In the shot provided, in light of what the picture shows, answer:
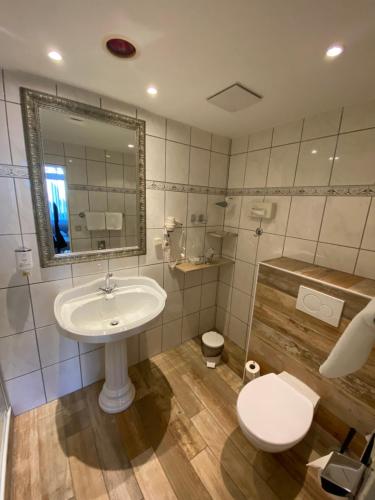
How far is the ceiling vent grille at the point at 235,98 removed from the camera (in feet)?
3.82

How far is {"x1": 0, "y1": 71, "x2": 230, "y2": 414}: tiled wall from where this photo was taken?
3.81 feet

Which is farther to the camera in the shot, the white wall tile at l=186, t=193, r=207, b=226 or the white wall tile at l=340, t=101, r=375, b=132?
the white wall tile at l=186, t=193, r=207, b=226

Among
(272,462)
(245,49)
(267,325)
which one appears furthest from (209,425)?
(245,49)

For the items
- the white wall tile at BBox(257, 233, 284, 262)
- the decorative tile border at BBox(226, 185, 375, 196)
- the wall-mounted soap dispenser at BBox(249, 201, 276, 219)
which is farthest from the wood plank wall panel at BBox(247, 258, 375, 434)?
the decorative tile border at BBox(226, 185, 375, 196)

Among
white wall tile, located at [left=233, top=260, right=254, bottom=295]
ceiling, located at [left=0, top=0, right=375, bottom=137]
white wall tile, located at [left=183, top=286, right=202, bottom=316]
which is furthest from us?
white wall tile, located at [left=183, top=286, right=202, bottom=316]

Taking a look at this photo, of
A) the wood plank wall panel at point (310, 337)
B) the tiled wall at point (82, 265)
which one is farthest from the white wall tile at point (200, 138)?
the wood plank wall panel at point (310, 337)

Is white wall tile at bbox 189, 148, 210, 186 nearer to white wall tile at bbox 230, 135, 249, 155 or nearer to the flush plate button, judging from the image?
white wall tile at bbox 230, 135, 249, 155

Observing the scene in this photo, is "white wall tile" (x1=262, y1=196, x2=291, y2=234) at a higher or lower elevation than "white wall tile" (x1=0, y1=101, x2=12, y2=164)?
lower

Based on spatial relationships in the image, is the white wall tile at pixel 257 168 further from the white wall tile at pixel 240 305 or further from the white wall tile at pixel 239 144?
the white wall tile at pixel 240 305

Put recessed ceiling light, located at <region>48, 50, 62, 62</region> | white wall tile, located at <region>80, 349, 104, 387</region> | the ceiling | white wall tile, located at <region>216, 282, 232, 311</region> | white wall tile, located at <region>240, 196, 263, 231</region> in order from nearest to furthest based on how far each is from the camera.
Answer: the ceiling < recessed ceiling light, located at <region>48, 50, 62, 62</region> < white wall tile, located at <region>80, 349, 104, 387</region> < white wall tile, located at <region>240, 196, 263, 231</region> < white wall tile, located at <region>216, 282, 232, 311</region>

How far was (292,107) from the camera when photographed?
1.33 metres

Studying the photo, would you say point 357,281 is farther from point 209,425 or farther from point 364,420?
point 209,425

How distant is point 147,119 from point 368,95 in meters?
1.34

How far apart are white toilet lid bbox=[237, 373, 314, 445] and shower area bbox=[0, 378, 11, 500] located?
47.2 inches
